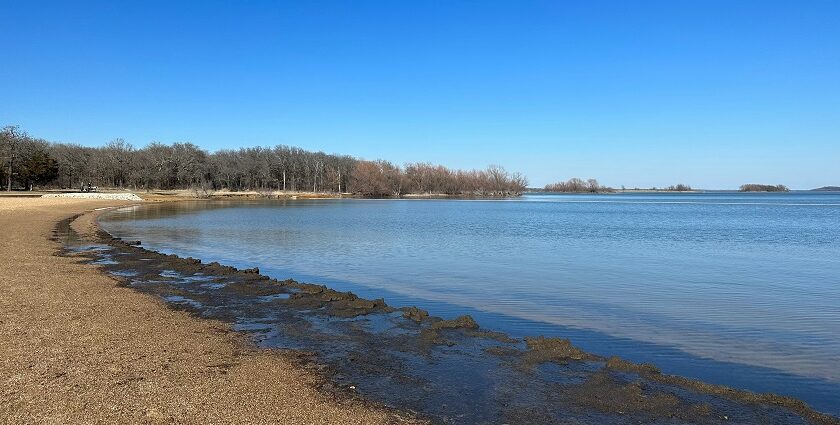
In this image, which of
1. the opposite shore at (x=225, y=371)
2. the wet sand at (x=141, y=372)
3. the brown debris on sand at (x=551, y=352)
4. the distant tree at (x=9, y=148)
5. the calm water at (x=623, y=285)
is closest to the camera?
the wet sand at (x=141, y=372)

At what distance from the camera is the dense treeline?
275ft

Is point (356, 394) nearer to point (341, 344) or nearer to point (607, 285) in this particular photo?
point (341, 344)

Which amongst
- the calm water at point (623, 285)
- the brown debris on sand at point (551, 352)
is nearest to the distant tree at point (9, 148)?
the calm water at point (623, 285)

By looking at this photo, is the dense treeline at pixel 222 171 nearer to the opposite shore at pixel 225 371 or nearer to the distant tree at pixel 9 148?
the distant tree at pixel 9 148

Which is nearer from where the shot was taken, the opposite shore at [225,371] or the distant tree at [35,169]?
the opposite shore at [225,371]

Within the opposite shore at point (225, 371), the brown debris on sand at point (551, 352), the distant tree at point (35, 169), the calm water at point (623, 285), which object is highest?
the distant tree at point (35, 169)

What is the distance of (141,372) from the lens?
631 centimetres

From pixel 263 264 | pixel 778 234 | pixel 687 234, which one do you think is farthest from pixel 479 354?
pixel 778 234

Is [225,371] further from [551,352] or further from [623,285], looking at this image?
[623,285]

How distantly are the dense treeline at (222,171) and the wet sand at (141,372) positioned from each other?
82690 millimetres

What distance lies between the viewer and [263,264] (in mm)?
18875

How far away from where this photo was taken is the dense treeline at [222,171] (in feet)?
275

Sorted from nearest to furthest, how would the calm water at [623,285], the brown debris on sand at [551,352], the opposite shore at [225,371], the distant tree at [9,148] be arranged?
the opposite shore at [225,371] → the brown debris on sand at [551,352] → the calm water at [623,285] → the distant tree at [9,148]

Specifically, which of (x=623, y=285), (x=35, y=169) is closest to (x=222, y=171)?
(x=35, y=169)
